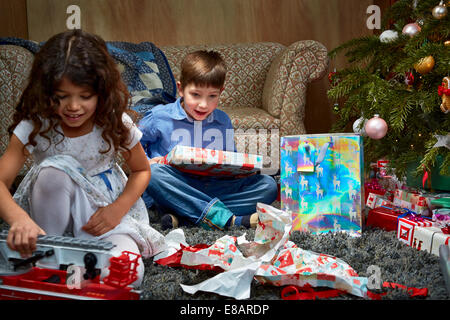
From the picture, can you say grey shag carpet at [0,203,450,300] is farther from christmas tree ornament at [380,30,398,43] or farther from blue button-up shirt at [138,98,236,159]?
christmas tree ornament at [380,30,398,43]

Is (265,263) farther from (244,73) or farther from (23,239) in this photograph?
(244,73)

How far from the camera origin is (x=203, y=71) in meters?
1.48

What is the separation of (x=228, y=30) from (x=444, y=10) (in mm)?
1828

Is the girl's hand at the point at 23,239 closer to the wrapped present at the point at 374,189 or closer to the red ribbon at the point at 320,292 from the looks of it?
the red ribbon at the point at 320,292

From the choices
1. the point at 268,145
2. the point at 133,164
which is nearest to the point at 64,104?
the point at 133,164

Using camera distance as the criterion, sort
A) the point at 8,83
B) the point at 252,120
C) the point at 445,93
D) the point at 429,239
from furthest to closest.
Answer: the point at 252,120
the point at 8,83
the point at 445,93
the point at 429,239

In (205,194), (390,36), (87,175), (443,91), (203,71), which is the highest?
(390,36)

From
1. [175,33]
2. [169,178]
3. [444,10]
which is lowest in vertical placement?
[169,178]

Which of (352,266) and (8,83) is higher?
(8,83)

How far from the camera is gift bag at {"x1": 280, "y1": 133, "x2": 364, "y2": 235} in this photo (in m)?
1.22

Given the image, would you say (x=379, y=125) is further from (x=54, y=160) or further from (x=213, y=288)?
(x=54, y=160)

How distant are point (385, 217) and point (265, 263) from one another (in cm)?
55

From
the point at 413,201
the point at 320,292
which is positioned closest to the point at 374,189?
the point at 413,201
